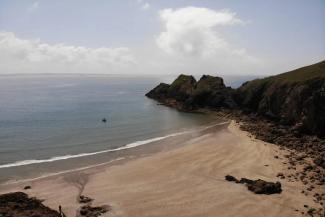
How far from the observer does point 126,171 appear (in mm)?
40688

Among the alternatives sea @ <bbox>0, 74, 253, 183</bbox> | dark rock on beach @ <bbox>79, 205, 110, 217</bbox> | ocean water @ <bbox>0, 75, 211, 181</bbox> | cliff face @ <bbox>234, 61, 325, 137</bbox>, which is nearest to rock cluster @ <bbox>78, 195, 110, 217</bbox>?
dark rock on beach @ <bbox>79, 205, 110, 217</bbox>

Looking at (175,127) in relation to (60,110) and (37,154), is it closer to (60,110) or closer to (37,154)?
(37,154)

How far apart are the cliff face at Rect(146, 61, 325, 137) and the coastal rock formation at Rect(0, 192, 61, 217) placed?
138 feet

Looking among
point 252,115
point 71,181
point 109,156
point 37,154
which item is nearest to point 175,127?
point 252,115

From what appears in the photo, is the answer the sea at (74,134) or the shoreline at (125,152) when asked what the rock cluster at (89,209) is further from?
the sea at (74,134)

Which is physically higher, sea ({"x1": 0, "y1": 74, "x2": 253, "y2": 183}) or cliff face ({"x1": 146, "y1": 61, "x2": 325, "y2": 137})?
cliff face ({"x1": 146, "y1": 61, "x2": 325, "y2": 137})

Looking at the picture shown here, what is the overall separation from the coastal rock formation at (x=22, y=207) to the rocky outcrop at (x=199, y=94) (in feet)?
212

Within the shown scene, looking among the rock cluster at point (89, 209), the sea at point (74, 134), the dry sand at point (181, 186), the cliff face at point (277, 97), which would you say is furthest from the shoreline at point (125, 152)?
the cliff face at point (277, 97)

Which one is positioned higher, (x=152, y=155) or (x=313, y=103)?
(x=313, y=103)

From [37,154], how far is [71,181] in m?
13.7

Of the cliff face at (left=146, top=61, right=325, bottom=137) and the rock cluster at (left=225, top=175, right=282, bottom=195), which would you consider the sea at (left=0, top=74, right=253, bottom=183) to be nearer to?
the cliff face at (left=146, top=61, right=325, bottom=137)

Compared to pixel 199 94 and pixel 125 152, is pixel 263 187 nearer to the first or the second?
pixel 125 152

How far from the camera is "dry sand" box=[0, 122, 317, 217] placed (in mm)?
29016

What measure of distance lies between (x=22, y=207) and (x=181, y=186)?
49.6 feet
